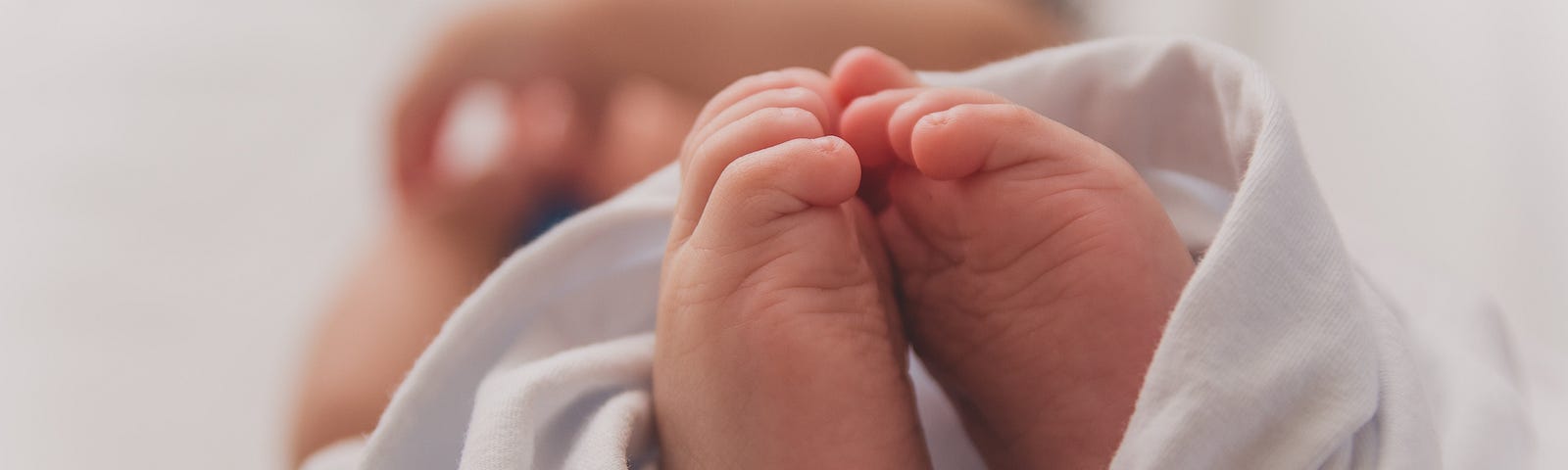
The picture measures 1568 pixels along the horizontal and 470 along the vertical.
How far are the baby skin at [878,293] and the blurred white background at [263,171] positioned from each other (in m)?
0.34

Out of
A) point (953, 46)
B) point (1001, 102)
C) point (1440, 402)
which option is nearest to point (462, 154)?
point (953, 46)

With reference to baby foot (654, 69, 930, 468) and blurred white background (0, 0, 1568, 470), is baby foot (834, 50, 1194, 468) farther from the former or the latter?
blurred white background (0, 0, 1568, 470)

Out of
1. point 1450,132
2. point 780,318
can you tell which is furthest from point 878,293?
point 1450,132

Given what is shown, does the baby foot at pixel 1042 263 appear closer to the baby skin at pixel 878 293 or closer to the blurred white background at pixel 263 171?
the baby skin at pixel 878 293

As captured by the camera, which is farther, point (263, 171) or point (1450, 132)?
point (263, 171)

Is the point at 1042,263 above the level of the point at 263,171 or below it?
above

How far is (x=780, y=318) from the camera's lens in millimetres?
415

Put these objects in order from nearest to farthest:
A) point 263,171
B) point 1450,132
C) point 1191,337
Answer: point 1191,337
point 1450,132
point 263,171

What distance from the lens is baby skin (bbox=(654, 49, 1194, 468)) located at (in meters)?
Answer: 0.42

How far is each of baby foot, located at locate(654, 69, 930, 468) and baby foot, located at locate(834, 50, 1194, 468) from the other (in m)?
0.04

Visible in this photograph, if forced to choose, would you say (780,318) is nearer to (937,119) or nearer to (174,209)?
(937,119)

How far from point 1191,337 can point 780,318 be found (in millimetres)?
150

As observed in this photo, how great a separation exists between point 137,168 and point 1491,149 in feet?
3.40

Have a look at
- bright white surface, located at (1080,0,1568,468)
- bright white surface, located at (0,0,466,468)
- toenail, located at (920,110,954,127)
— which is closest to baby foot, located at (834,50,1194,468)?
toenail, located at (920,110,954,127)
